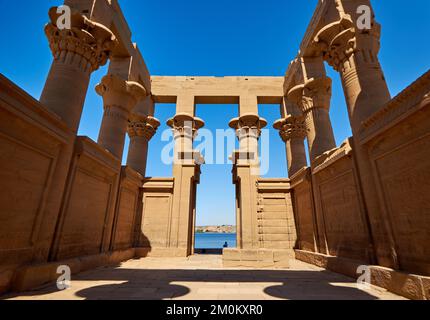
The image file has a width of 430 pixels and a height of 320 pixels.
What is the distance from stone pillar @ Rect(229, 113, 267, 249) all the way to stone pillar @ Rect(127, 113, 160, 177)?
555cm

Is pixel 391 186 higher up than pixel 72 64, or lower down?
lower down

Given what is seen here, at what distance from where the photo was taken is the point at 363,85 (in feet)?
21.0

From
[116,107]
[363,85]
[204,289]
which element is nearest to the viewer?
[204,289]

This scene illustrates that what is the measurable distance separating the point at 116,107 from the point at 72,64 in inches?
131

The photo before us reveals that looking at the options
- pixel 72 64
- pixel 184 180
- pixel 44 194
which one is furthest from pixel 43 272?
pixel 184 180

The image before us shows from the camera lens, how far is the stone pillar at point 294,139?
1345 cm

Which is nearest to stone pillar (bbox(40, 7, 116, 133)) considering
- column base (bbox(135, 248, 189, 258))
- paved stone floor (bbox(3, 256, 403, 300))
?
paved stone floor (bbox(3, 256, 403, 300))

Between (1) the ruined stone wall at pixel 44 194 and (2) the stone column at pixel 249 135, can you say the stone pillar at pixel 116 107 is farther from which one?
(2) the stone column at pixel 249 135

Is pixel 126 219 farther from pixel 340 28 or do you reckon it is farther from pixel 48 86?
pixel 340 28

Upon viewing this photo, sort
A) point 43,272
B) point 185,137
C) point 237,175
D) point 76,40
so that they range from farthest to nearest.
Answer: point 185,137 < point 237,175 < point 76,40 < point 43,272

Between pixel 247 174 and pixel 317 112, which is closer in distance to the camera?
pixel 317 112

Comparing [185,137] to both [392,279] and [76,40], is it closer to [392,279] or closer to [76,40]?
[76,40]

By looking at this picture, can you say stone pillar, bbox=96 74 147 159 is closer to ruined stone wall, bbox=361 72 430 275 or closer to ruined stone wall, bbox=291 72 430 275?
ruined stone wall, bbox=291 72 430 275
